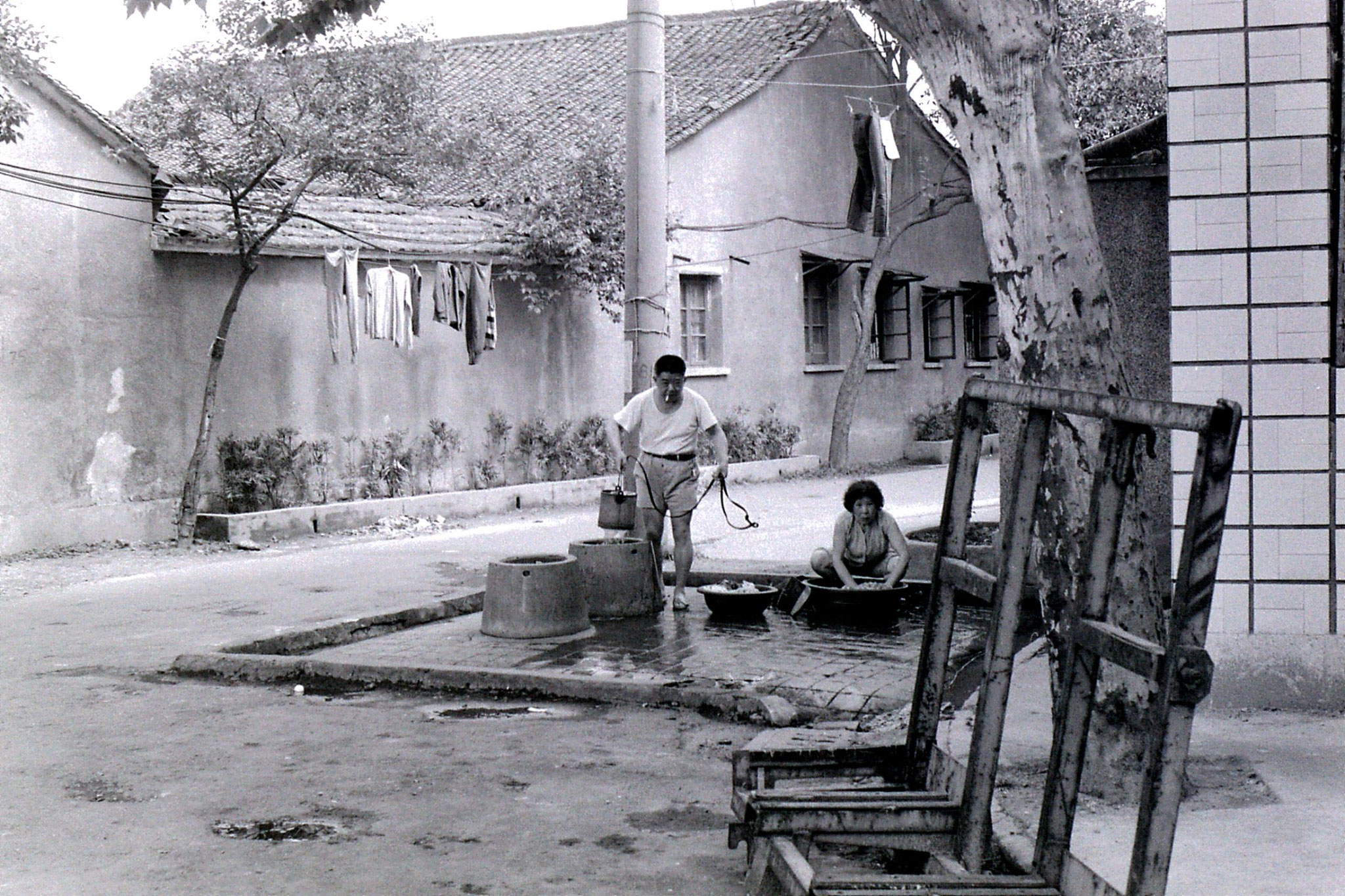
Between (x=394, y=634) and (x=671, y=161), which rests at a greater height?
(x=671, y=161)

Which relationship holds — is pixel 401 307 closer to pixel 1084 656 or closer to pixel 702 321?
pixel 702 321

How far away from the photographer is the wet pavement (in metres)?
7.37

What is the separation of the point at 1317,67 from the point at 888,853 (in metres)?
3.58

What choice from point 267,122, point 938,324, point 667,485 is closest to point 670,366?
point 667,485

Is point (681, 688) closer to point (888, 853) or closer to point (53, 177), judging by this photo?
point (888, 853)

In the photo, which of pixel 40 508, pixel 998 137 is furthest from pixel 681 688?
pixel 40 508

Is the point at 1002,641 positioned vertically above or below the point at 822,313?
below

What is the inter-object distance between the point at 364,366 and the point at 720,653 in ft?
33.4

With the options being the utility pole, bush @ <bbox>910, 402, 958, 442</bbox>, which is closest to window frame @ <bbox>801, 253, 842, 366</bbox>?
bush @ <bbox>910, 402, 958, 442</bbox>

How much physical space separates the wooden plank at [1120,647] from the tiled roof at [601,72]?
18044 mm

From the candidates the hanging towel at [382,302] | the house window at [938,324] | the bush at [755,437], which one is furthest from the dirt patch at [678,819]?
the house window at [938,324]

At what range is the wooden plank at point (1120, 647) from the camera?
3090mm

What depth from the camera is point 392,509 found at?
1677 cm

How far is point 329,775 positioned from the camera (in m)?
5.89
